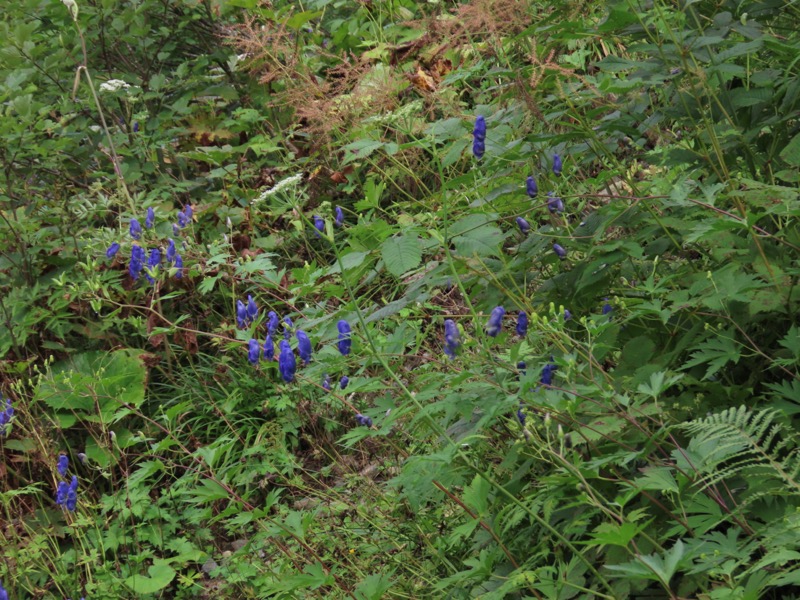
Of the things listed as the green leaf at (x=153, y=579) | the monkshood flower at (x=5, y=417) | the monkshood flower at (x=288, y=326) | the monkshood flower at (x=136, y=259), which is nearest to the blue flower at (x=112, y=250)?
the monkshood flower at (x=136, y=259)

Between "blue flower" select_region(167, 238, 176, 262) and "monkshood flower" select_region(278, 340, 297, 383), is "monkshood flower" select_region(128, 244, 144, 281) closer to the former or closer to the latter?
"blue flower" select_region(167, 238, 176, 262)

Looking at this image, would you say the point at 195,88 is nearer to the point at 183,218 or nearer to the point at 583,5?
the point at 183,218

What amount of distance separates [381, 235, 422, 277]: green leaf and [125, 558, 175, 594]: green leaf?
1934mm

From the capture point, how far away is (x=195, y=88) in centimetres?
595

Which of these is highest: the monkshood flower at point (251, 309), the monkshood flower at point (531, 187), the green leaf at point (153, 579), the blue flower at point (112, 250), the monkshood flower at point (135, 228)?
the monkshood flower at point (531, 187)

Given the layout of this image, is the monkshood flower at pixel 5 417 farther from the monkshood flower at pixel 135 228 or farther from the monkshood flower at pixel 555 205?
the monkshood flower at pixel 555 205

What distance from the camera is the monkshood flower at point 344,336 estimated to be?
2400mm

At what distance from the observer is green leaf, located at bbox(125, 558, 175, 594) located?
3455 mm

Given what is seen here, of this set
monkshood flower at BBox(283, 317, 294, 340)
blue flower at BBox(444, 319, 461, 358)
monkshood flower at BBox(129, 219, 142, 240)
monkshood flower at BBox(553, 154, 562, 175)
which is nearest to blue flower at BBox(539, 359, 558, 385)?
blue flower at BBox(444, 319, 461, 358)

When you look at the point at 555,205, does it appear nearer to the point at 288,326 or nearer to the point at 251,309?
the point at 288,326

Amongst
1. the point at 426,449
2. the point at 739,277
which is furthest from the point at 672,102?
the point at 426,449

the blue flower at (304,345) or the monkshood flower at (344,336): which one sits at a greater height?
the monkshood flower at (344,336)

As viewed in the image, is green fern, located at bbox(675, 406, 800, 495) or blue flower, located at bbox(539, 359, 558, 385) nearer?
green fern, located at bbox(675, 406, 800, 495)

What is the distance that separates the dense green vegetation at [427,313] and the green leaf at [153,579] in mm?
15
